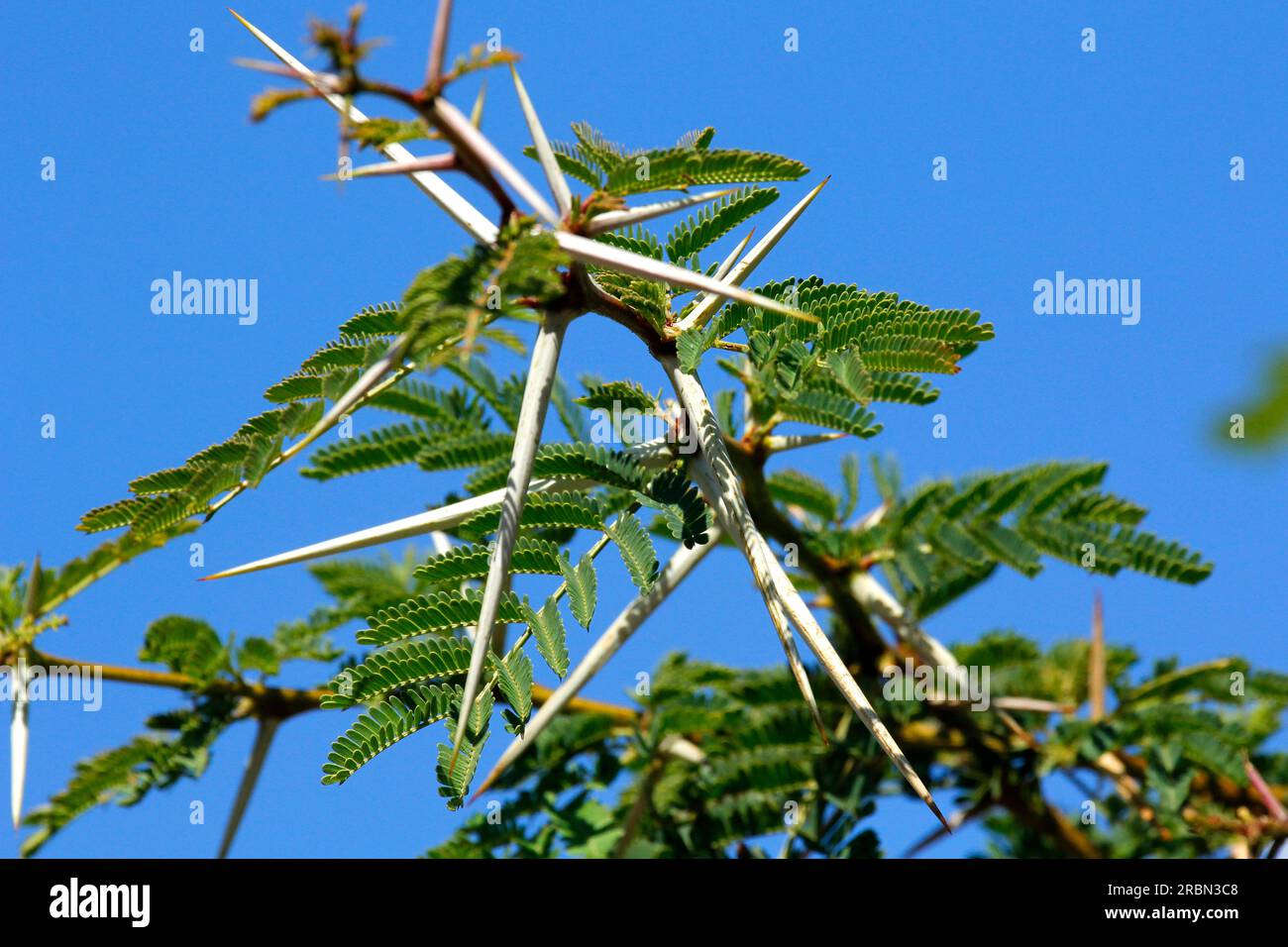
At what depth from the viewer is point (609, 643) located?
118 inches

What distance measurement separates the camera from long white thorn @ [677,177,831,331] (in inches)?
115

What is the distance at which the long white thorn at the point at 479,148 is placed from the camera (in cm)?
196

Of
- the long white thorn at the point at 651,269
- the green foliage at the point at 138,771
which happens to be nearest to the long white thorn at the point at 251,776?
the green foliage at the point at 138,771

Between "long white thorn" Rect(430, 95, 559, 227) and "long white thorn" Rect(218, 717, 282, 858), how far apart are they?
2.58m

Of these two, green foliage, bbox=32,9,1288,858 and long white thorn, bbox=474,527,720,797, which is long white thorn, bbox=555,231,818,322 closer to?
green foliage, bbox=32,9,1288,858

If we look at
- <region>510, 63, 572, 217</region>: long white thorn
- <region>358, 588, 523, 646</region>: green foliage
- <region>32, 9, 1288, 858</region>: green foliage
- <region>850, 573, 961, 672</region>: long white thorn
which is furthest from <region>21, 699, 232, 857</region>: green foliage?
<region>510, 63, 572, 217</region>: long white thorn

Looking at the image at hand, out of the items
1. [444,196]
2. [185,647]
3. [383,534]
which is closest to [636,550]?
[383,534]

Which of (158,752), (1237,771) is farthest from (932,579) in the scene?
(158,752)

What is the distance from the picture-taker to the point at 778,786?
4531mm

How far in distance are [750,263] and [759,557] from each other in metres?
0.81

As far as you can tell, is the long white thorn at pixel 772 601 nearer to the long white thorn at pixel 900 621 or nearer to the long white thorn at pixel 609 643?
the long white thorn at pixel 609 643

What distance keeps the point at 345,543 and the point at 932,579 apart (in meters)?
2.48
